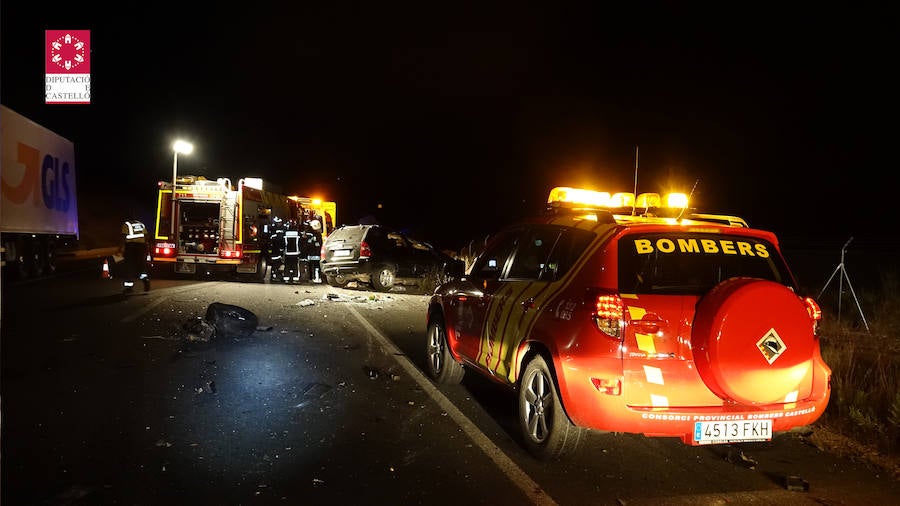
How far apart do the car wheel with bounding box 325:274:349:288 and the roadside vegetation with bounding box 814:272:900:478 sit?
449 inches

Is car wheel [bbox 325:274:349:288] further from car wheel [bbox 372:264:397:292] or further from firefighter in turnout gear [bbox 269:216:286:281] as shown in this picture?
firefighter in turnout gear [bbox 269:216:286:281]

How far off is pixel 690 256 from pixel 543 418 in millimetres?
1611

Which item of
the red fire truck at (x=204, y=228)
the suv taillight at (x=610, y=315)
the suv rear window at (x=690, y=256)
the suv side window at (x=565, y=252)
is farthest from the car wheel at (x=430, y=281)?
the suv taillight at (x=610, y=315)

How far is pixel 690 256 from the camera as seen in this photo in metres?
4.64

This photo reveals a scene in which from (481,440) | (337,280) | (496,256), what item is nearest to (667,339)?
(481,440)

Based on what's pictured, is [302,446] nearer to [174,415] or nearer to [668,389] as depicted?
[174,415]

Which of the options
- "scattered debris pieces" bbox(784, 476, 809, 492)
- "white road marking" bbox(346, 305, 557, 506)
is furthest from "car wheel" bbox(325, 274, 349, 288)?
"scattered debris pieces" bbox(784, 476, 809, 492)

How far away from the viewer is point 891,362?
744 centimetres

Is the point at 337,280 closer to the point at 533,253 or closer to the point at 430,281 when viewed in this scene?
the point at 430,281

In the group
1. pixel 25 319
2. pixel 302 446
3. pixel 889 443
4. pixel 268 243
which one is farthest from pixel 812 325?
pixel 268 243

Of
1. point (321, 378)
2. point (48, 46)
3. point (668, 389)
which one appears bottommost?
point (321, 378)

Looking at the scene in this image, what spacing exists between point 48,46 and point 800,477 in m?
21.6

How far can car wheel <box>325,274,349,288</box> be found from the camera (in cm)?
1711

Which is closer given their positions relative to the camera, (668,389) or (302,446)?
(668,389)
